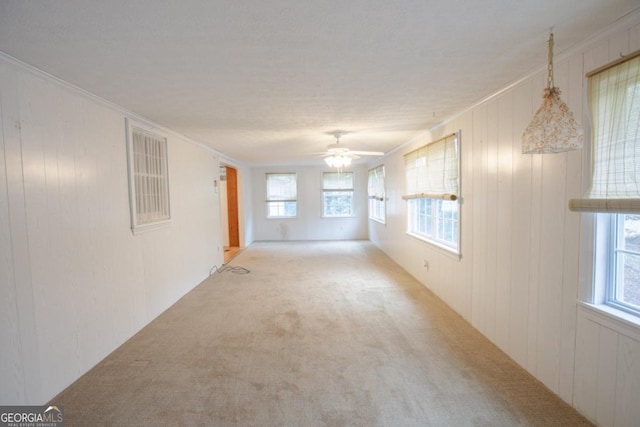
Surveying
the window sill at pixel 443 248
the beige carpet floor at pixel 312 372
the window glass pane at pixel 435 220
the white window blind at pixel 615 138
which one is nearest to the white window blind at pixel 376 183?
the window glass pane at pixel 435 220

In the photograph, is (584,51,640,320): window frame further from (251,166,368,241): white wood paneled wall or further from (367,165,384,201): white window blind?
(251,166,368,241): white wood paneled wall

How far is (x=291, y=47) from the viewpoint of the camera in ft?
5.89

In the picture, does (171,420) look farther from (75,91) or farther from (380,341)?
(75,91)

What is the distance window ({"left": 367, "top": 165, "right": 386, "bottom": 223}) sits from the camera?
7.09 meters

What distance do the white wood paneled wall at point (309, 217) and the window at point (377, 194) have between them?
16.1 inches

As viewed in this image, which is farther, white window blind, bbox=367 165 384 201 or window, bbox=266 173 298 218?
window, bbox=266 173 298 218

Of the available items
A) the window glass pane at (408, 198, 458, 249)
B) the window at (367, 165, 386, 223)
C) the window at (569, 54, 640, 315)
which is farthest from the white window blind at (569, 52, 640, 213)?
the window at (367, 165, 386, 223)

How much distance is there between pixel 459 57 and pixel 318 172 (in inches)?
275

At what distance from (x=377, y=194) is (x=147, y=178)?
546 cm

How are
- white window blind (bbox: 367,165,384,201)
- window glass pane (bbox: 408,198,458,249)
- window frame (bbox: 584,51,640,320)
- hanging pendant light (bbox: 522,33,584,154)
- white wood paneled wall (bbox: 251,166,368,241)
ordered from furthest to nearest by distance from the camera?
white wood paneled wall (bbox: 251,166,368,241), white window blind (bbox: 367,165,384,201), window glass pane (bbox: 408,198,458,249), window frame (bbox: 584,51,640,320), hanging pendant light (bbox: 522,33,584,154)

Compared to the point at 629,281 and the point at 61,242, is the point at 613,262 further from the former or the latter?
the point at 61,242

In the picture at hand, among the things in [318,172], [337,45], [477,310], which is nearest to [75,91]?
[337,45]

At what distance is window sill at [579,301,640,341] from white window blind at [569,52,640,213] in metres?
0.57

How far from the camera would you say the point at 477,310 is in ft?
9.77
